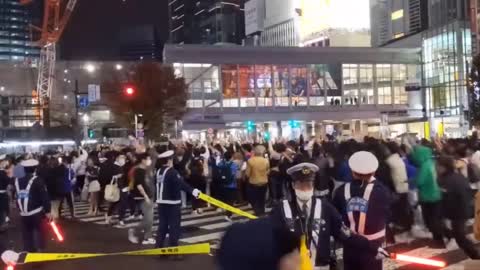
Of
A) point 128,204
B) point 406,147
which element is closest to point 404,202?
point 406,147

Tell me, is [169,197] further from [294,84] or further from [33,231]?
[294,84]

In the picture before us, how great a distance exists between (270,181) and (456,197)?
304 inches

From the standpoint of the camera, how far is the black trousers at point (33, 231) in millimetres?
10438

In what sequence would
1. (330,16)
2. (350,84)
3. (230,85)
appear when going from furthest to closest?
(330,16), (350,84), (230,85)

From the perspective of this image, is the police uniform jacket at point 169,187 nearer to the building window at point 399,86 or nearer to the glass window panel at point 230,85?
the glass window panel at point 230,85

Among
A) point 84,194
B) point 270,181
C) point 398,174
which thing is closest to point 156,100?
point 84,194

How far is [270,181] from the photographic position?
16.9 meters

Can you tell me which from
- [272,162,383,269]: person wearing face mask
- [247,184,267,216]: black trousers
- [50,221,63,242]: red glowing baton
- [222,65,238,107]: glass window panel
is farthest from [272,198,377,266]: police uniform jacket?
[222,65,238,107]: glass window panel

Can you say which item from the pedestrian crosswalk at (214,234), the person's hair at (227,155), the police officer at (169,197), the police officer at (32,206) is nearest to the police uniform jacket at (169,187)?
the police officer at (169,197)

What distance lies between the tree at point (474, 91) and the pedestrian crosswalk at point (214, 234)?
3879 cm

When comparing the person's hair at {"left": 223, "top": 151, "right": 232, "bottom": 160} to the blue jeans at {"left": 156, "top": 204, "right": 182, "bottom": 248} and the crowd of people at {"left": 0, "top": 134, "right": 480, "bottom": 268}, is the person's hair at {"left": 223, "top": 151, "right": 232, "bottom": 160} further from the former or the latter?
the blue jeans at {"left": 156, "top": 204, "right": 182, "bottom": 248}

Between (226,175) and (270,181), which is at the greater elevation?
(226,175)

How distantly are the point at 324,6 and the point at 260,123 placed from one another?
36.8 metres

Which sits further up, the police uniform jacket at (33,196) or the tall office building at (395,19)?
the tall office building at (395,19)
